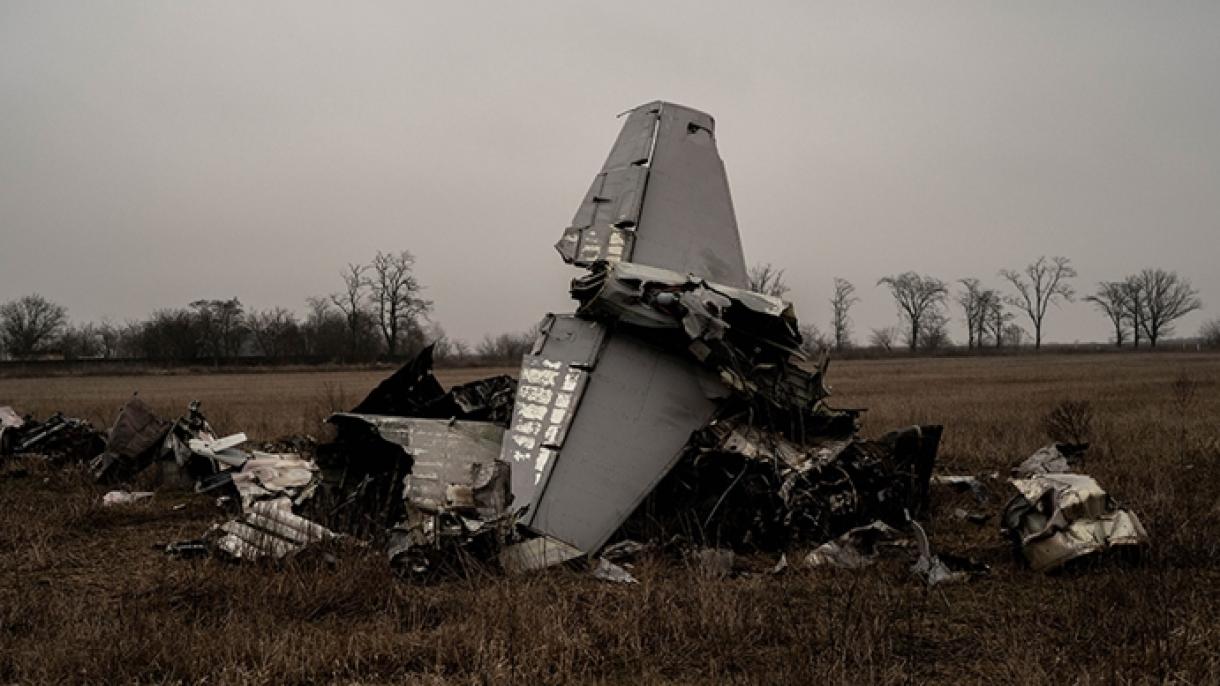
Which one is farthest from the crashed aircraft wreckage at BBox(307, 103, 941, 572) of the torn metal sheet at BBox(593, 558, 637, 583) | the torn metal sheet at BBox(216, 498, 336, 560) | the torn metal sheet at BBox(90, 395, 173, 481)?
the torn metal sheet at BBox(90, 395, 173, 481)

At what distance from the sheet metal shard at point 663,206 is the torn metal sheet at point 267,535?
3.80m

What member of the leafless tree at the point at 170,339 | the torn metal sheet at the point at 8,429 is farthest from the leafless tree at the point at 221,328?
the torn metal sheet at the point at 8,429

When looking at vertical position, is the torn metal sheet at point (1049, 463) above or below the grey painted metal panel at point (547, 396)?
below

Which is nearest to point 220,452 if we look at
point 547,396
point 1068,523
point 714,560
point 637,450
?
point 547,396

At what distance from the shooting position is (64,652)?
3.47 m

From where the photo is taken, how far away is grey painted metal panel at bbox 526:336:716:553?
541cm

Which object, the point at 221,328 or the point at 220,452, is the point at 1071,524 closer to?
the point at 220,452

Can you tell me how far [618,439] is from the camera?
19.3ft

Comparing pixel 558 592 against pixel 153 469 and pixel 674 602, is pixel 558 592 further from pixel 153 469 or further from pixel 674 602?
pixel 153 469

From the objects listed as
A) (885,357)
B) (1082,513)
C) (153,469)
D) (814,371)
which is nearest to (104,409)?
(153,469)

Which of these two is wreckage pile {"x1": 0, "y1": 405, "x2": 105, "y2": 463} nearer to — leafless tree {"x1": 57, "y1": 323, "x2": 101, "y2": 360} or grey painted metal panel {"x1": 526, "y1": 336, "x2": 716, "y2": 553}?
grey painted metal panel {"x1": 526, "y1": 336, "x2": 716, "y2": 553}

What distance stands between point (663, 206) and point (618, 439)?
326 cm

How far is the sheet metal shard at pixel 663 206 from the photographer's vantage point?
793 cm

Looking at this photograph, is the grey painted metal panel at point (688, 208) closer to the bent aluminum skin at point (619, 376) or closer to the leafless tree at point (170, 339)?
the bent aluminum skin at point (619, 376)
